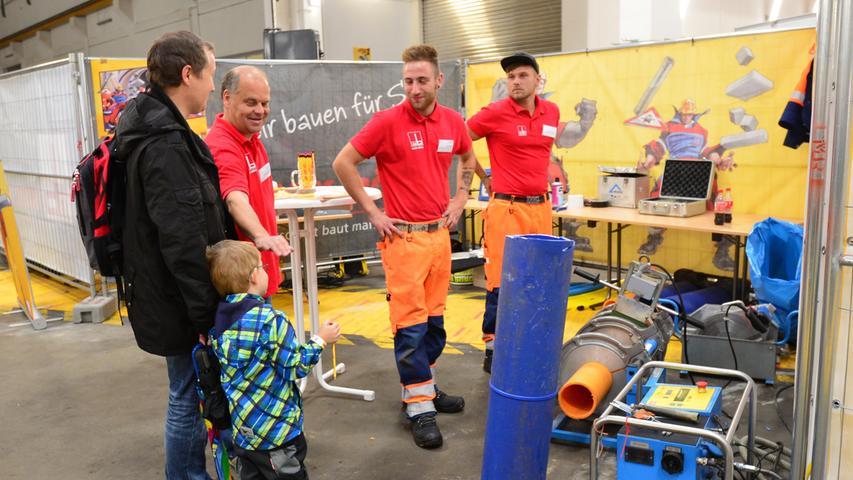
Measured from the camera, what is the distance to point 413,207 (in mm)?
3465

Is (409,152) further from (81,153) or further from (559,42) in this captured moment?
(559,42)

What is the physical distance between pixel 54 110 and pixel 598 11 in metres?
5.05

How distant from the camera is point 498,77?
277 inches

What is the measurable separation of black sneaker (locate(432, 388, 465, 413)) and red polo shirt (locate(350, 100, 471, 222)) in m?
1.01

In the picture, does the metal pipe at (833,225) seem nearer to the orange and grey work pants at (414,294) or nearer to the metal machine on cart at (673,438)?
the metal machine on cart at (673,438)

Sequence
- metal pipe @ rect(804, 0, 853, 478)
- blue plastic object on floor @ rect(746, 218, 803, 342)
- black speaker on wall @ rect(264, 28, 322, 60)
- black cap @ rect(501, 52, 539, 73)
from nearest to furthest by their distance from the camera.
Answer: metal pipe @ rect(804, 0, 853, 478) < black cap @ rect(501, 52, 539, 73) < blue plastic object on floor @ rect(746, 218, 803, 342) < black speaker on wall @ rect(264, 28, 322, 60)

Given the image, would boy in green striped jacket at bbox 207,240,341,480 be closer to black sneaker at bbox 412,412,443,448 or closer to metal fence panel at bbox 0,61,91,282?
black sneaker at bbox 412,412,443,448

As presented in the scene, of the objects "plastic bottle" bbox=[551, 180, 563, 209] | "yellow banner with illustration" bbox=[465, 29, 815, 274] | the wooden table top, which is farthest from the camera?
"plastic bottle" bbox=[551, 180, 563, 209]

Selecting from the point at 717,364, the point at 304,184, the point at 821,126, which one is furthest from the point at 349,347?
the point at 821,126

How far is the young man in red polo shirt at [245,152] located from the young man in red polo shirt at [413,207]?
0.61 m

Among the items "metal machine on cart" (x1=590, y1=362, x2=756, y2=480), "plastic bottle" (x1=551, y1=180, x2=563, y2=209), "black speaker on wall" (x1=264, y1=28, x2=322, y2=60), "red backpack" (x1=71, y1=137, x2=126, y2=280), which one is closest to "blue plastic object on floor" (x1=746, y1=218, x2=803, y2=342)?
"plastic bottle" (x1=551, y1=180, x2=563, y2=209)

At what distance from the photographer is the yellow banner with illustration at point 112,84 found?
19.1ft

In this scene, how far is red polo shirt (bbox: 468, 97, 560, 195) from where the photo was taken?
4344mm

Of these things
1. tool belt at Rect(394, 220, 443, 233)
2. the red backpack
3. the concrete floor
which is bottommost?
the concrete floor
